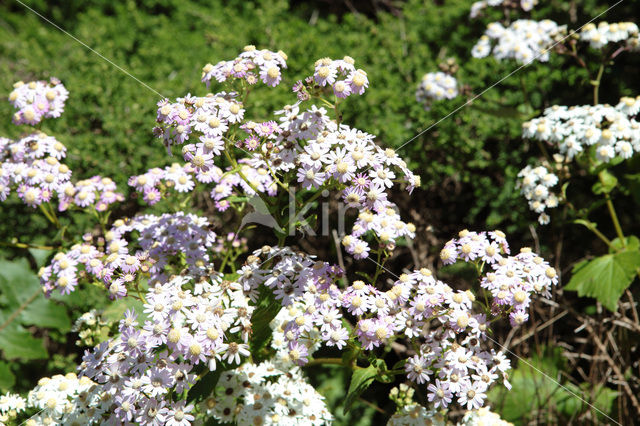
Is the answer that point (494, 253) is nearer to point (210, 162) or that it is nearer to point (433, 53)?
point (210, 162)

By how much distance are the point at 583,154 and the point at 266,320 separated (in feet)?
6.02

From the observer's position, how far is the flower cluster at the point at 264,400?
6.99ft

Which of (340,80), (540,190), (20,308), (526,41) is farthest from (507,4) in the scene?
(20,308)

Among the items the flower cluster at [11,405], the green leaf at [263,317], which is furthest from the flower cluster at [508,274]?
the flower cluster at [11,405]

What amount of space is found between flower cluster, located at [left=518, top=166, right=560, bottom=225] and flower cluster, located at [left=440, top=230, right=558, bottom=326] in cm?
68

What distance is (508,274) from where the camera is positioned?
1980mm

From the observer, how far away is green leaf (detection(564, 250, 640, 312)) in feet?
8.66

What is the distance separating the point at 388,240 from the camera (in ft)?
6.44

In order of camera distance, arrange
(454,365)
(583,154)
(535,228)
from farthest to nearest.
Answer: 1. (535,228)
2. (583,154)
3. (454,365)

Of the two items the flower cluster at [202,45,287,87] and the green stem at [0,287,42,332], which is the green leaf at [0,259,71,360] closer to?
the green stem at [0,287,42,332]

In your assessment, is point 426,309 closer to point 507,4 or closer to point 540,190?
point 540,190

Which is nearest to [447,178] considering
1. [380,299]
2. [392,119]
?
[392,119]

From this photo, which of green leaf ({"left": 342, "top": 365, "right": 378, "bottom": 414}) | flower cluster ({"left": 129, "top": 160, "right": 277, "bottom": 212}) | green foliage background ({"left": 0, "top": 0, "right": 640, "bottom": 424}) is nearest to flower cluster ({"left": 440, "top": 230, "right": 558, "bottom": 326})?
green leaf ({"left": 342, "top": 365, "right": 378, "bottom": 414})

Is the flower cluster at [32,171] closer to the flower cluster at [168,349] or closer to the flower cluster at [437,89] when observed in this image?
the flower cluster at [168,349]
